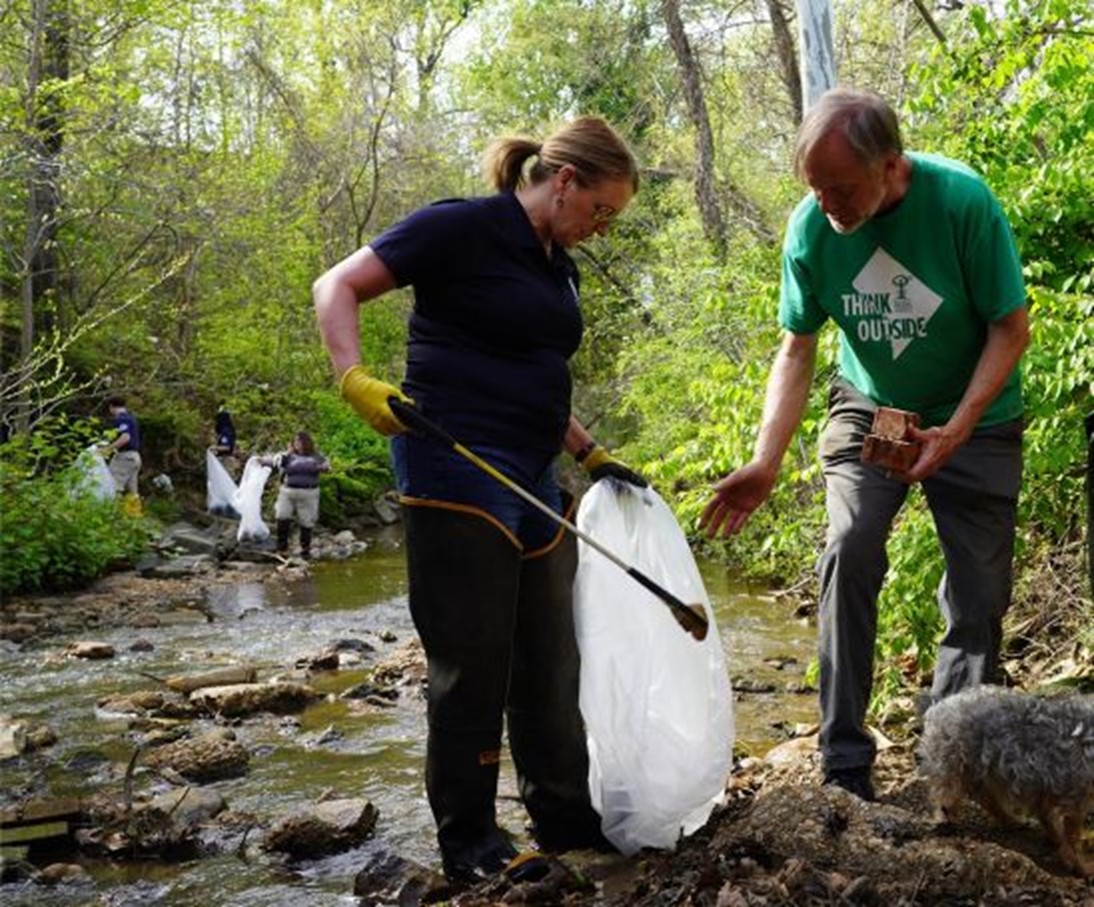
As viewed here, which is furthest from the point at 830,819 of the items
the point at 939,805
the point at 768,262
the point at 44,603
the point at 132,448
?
the point at 132,448

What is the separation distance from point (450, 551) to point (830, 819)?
1.11m

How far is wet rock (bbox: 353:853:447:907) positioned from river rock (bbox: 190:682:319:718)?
2.73m

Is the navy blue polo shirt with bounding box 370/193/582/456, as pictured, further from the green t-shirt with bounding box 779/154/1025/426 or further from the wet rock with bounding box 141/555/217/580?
the wet rock with bounding box 141/555/217/580

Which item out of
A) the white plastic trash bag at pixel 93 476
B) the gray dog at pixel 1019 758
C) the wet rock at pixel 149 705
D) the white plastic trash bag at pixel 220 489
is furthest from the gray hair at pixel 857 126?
the white plastic trash bag at pixel 220 489

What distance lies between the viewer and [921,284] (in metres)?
3.14

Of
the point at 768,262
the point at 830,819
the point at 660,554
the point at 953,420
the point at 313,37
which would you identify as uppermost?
the point at 313,37

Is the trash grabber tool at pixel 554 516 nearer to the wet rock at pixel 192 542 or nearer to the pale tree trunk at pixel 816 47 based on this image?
the pale tree trunk at pixel 816 47

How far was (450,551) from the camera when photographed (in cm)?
299

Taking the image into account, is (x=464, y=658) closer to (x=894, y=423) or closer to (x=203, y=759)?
(x=894, y=423)

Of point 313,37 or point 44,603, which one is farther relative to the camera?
point 313,37

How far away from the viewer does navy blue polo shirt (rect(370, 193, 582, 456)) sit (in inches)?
118

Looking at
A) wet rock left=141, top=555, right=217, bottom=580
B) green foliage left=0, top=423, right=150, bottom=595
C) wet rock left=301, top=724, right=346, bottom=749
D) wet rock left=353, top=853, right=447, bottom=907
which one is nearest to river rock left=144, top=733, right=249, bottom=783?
wet rock left=301, top=724, right=346, bottom=749

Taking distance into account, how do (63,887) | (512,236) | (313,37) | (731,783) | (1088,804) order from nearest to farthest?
(1088,804) → (512,236) → (63,887) → (731,783) → (313,37)

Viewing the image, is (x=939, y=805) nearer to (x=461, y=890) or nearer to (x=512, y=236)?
(x=461, y=890)
